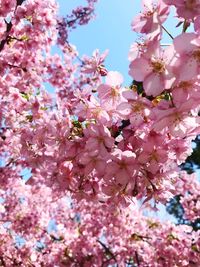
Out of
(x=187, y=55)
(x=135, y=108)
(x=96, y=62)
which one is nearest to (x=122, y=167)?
(x=135, y=108)

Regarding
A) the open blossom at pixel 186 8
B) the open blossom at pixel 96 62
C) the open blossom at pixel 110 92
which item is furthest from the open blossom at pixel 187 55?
the open blossom at pixel 96 62

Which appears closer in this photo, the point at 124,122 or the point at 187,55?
the point at 187,55

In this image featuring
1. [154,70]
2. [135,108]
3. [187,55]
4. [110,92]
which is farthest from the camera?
[110,92]

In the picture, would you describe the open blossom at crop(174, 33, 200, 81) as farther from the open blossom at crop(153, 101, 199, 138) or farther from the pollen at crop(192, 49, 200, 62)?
the open blossom at crop(153, 101, 199, 138)

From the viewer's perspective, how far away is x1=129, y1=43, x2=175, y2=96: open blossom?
5.45 ft

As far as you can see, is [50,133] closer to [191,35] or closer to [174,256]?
[191,35]

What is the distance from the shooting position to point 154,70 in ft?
5.63

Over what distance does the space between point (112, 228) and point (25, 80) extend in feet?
14.2

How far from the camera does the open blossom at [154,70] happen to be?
1.66m

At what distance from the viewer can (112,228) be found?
27.9 ft

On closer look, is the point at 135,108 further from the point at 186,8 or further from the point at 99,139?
the point at 186,8

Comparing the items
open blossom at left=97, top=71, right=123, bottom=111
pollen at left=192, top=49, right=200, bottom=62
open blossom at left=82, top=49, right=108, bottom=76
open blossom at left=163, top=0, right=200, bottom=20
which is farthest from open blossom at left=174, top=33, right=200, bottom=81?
open blossom at left=82, top=49, right=108, bottom=76

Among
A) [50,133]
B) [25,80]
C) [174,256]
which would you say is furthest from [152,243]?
[50,133]

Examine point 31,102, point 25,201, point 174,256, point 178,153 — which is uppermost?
point 25,201
